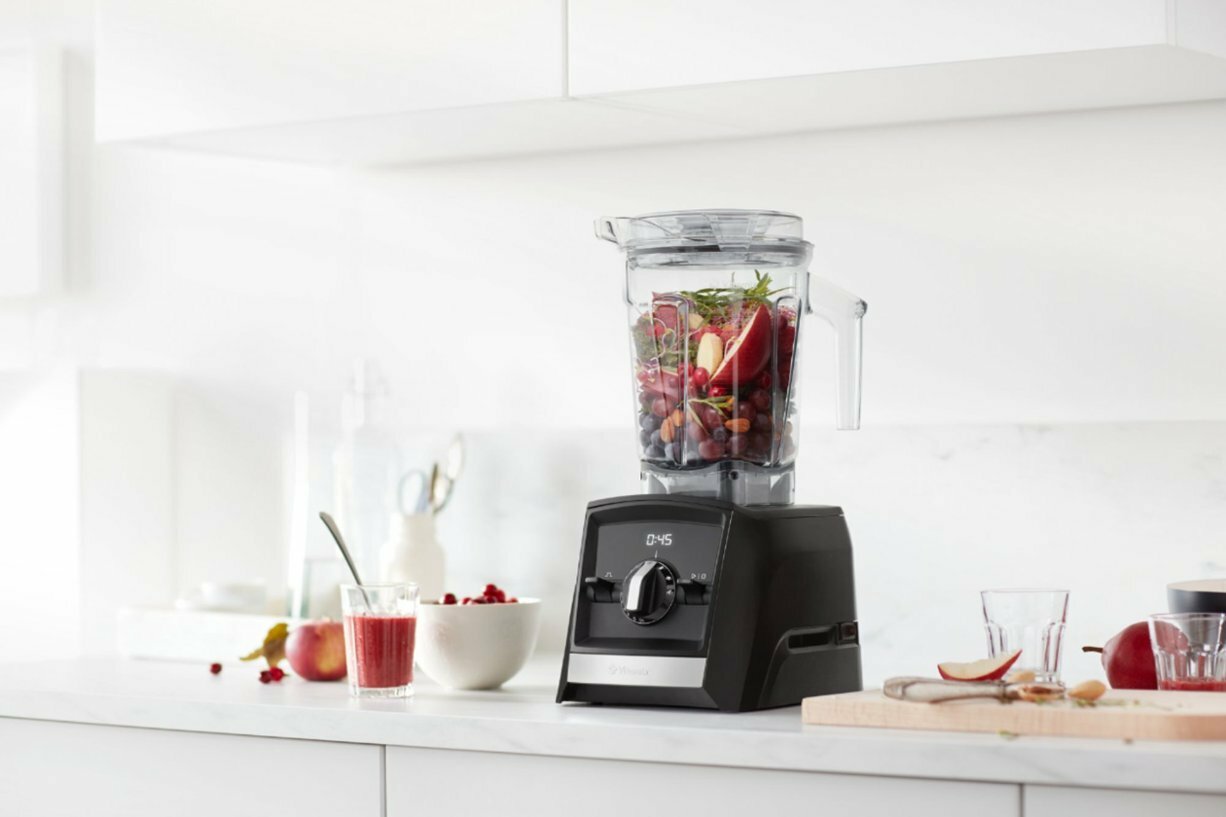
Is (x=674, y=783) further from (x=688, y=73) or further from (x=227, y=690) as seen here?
(x=688, y=73)

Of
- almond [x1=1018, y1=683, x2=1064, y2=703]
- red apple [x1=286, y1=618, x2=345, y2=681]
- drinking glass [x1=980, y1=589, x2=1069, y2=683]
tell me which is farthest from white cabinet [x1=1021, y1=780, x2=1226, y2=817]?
red apple [x1=286, y1=618, x2=345, y2=681]

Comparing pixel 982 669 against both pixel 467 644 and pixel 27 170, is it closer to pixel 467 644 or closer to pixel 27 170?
pixel 467 644

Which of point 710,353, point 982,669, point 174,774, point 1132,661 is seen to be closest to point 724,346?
point 710,353

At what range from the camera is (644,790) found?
138 cm

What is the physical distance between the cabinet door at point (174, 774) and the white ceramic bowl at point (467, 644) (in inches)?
Result: 8.0

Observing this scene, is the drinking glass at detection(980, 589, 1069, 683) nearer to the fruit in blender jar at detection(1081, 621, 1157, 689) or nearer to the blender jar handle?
the fruit in blender jar at detection(1081, 621, 1157, 689)

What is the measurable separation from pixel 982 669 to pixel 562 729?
389mm

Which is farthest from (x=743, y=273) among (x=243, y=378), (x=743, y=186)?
(x=243, y=378)

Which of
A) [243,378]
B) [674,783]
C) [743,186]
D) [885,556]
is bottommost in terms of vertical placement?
[674,783]

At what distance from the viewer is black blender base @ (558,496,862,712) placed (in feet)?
4.75

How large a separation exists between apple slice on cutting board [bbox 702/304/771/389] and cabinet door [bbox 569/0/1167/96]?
0.27m

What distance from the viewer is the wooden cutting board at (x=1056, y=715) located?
1.24m

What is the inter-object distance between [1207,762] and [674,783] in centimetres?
45

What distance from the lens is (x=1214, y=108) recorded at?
177cm
